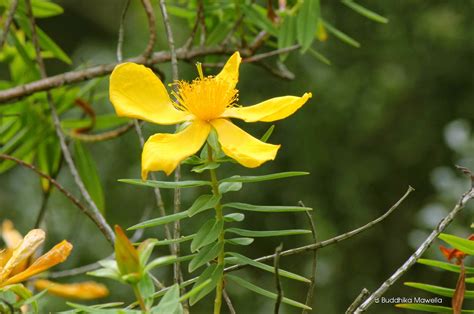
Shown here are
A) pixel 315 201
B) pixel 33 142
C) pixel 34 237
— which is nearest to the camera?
pixel 34 237

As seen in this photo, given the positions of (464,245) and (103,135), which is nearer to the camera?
(464,245)

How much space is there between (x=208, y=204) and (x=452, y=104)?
241cm

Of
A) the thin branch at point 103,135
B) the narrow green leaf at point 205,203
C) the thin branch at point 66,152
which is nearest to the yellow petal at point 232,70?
the narrow green leaf at point 205,203

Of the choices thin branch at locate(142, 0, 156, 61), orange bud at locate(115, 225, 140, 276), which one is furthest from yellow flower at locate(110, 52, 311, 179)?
thin branch at locate(142, 0, 156, 61)

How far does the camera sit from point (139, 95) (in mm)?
676

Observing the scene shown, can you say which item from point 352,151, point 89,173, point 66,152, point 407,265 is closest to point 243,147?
point 407,265

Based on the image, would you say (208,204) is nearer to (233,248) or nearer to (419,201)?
(233,248)

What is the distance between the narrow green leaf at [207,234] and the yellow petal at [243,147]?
2.2 inches

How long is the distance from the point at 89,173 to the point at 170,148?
80 centimetres

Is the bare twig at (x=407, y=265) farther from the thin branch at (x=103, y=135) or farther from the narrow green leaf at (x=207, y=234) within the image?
the thin branch at (x=103, y=135)

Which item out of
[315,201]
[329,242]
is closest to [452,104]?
[315,201]

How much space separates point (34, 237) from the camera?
65 cm

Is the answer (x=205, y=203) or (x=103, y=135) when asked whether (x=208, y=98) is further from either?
(x=103, y=135)

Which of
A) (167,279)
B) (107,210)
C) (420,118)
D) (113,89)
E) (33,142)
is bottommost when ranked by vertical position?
(167,279)
